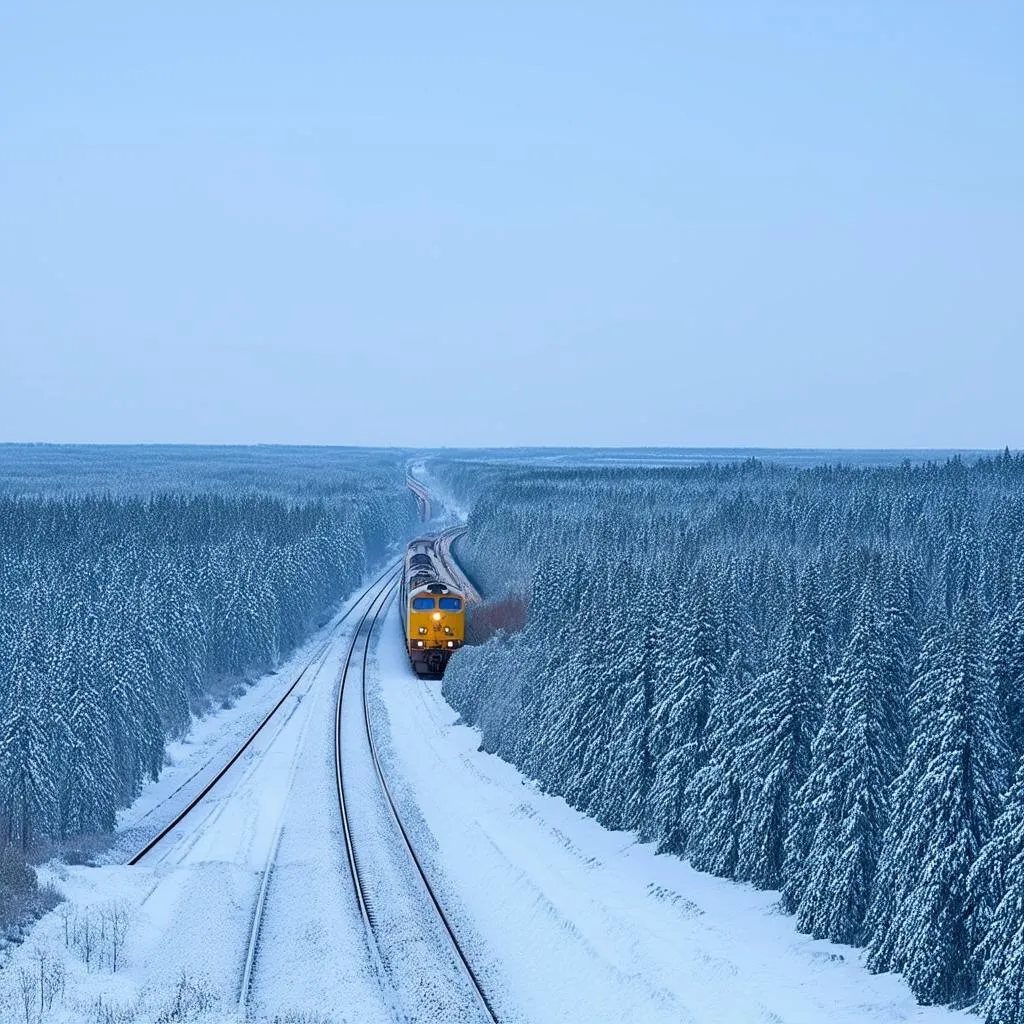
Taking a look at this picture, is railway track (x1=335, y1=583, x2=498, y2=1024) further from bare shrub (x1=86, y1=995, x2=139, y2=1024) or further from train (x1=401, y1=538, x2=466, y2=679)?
train (x1=401, y1=538, x2=466, y2=679)

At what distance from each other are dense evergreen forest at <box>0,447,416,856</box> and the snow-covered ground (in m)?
3.04

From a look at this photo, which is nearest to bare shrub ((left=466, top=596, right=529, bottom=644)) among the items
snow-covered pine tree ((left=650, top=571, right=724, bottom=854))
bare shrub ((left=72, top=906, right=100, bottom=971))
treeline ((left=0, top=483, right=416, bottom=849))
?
treeline ((left=0, top=483, right=416, bottom=849))

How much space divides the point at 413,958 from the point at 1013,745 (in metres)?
14.6

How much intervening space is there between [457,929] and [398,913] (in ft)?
5.21

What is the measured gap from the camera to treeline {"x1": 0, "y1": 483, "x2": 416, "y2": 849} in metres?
35.4

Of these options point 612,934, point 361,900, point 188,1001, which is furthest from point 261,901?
point 612,934

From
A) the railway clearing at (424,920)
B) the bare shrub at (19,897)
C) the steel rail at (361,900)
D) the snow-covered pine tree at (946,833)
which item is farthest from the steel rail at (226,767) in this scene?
the snow-covered pine tree at (946,833)

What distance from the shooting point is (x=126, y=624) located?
172ft

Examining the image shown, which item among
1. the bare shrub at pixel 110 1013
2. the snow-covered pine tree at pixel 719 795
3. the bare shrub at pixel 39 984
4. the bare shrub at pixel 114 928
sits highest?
the snow-covered pine tree at pixel 719 795

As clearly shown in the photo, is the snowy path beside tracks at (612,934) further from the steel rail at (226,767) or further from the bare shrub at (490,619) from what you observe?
the bare shrub at (490,619)

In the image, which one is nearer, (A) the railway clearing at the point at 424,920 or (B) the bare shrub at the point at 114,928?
(A) the railway clearing at the point at 424,920

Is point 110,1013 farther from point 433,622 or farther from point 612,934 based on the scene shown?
point 433,622

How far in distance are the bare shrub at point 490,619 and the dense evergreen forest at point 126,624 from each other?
14274mm

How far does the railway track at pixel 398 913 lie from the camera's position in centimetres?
2128
